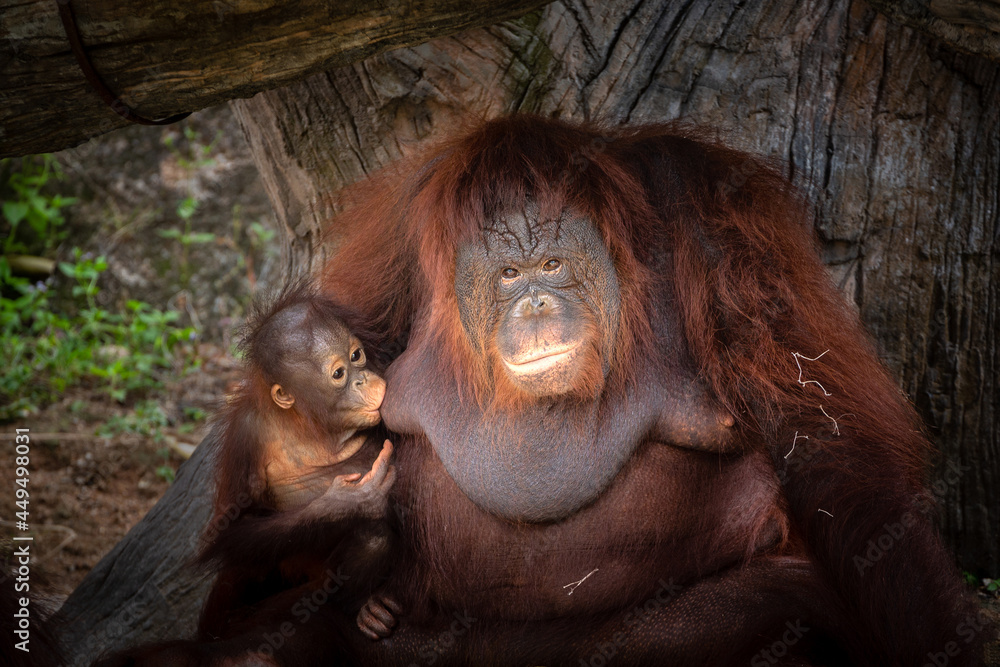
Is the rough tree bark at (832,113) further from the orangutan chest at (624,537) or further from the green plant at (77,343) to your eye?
the green plant at (77,343)

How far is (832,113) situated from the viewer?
2.75 metres

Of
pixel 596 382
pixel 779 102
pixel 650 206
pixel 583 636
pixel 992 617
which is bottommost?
pixel 992 617

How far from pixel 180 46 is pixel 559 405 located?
1229 millimetres

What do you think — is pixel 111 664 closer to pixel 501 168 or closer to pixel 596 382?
pixel 596 382

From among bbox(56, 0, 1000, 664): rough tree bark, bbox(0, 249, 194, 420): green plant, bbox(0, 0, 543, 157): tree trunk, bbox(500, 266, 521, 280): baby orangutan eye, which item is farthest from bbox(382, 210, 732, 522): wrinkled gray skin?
bbox(0, 249, 194, 420): green plant

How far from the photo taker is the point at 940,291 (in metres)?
2.84

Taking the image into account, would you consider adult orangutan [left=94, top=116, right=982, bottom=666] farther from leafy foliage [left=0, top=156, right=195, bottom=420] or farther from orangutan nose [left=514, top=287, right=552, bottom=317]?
leafy foliage [left=0, top=156, right=195, bottom=420]

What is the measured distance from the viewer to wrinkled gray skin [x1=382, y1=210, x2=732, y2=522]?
210cm

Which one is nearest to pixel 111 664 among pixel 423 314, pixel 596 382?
pixel 423 314

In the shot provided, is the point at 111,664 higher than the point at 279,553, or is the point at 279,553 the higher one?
the point at 279,553

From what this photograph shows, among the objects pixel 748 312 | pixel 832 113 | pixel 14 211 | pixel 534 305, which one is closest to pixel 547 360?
pixel 534 305

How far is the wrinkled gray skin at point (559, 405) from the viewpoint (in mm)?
2096

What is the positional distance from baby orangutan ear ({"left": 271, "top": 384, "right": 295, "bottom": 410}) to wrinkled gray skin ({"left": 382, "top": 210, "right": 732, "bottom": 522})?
0.57m

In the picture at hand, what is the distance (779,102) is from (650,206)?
85 cm
